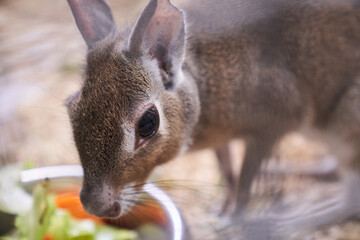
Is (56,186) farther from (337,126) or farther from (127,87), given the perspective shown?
(337,126)

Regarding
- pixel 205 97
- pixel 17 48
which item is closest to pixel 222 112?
pixel 205 97

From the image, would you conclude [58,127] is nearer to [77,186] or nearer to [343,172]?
[77,186]

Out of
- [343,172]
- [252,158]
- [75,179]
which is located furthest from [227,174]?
[75,179]

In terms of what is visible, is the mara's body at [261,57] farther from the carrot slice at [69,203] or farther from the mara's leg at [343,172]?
the carrot slice at [69,203]

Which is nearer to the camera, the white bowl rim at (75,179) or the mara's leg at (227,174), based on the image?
the white bowl rim at (75,179)

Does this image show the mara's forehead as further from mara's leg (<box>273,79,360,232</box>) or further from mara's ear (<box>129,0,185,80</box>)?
mara's leg (<box>273,79,360,232</box>)

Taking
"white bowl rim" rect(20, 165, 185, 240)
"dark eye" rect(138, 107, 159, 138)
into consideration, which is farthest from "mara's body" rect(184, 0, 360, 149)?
"dark eye" rect(138, 107, 159, 138)

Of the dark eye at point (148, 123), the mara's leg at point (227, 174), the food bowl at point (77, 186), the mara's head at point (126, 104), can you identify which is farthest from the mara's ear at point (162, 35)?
the mara's leg at point (227, 174)
